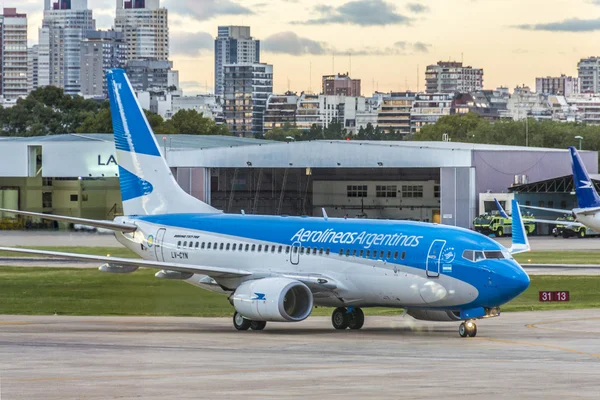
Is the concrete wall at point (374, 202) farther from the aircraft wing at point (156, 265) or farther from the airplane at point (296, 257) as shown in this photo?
the aircraft wing at point (156, 265)

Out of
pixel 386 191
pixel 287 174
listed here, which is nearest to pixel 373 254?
pixel 287 174

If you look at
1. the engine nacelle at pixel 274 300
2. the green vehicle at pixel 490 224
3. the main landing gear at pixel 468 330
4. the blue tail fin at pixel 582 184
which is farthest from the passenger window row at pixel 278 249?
the green vehicle at pixel 490 224

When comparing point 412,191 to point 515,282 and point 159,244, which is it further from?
point 515,282

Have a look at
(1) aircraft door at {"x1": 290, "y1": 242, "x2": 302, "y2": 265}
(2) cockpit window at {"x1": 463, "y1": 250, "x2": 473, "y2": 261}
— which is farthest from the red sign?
(2) cockpit window at {"x1": 463, "y1": 250, "x2": 473, "y2": 261}

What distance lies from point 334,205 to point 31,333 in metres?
98.6

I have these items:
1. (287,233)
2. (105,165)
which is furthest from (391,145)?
(287,233)

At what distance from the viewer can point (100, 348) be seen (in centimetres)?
3366

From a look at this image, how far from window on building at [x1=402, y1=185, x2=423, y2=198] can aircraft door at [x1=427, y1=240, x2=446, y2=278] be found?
9346 centimetres

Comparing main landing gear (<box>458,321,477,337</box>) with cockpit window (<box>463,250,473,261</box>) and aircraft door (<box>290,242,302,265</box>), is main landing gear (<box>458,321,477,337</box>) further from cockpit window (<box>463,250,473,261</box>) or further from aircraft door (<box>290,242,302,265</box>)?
aircraft door (<box>290,242,302,265</box>)

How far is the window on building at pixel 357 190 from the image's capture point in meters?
134

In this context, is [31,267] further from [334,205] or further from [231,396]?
[334,205]

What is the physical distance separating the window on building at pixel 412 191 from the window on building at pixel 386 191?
123cm

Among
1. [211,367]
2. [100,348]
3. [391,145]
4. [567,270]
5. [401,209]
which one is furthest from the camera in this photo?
[401,209]

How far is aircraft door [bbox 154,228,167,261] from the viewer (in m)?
44.3
